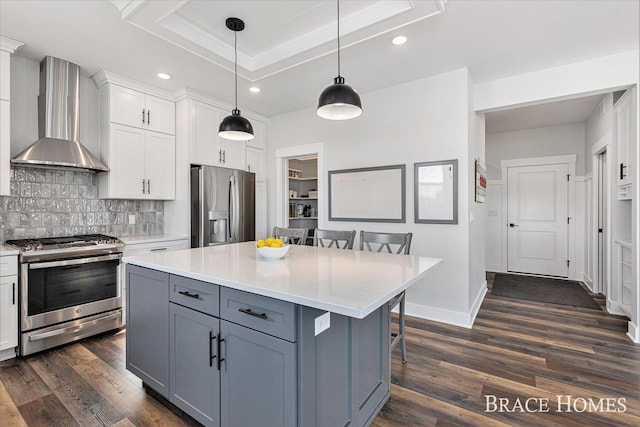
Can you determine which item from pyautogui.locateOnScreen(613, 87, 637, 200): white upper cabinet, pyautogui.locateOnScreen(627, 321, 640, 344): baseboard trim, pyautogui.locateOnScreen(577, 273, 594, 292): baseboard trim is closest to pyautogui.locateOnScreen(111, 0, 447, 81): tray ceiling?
pyautogui.locateOnScreen(613, 87, 637, 200): white upper cabinet

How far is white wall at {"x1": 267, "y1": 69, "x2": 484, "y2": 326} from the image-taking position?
3230mm

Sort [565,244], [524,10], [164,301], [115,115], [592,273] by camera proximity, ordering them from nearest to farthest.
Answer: [164,301]
[524,10]
[115,115]
[592,273]
[565,244]

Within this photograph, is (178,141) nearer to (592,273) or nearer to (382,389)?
(382,389)

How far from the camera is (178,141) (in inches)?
155

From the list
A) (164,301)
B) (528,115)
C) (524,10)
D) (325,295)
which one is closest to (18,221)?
(164,301)

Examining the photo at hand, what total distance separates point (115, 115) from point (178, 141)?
0.72 metres

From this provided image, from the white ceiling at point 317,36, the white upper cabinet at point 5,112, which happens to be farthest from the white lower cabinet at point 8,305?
the white ceiling at point 317,36

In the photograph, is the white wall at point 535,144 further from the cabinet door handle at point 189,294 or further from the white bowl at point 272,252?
the cabinet door handle at point 189,294

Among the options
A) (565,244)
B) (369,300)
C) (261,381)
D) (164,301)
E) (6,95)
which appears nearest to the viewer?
(369,300)

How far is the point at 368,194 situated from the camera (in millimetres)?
3855

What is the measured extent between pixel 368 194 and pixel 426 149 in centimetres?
85

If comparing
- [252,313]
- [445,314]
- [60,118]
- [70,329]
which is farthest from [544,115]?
[70,329]

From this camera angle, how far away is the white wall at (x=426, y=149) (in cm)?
323

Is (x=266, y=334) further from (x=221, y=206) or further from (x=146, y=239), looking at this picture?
(x=221, y=206)
